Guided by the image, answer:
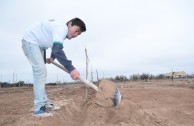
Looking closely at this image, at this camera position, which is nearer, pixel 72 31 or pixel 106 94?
pixel 72 31

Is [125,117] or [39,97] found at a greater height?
[39,97]

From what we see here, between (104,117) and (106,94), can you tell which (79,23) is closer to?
(106,94)

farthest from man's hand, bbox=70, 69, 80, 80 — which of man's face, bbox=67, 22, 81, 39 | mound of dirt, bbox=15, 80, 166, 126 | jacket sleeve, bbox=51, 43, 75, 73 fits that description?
mound of dirt, bbox=15, 80, 166, 126

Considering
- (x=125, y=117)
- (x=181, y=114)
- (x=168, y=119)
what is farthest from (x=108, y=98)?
(x=181, y=114)

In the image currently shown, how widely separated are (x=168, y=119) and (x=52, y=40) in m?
3.05

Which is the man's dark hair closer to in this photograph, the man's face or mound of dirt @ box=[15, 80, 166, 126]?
the man's face

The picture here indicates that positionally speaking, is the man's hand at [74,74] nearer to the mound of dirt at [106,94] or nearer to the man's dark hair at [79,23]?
the man's dark hair at [79,23]

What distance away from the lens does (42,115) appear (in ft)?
16.6

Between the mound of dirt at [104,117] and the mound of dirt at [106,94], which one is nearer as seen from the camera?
the mound of dirt at [104,117]

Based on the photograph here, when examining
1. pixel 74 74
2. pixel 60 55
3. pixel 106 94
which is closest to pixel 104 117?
pixel 106 94

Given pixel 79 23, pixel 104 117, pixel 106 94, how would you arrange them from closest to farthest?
pixel 79 23, pixel 106 94, pixel 104 117

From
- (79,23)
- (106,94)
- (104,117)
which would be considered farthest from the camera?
(104,117)

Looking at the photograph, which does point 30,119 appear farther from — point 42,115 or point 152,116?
point 152,116

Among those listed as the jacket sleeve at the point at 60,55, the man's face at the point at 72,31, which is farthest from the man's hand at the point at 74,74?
the man's face at the point at 72,31
